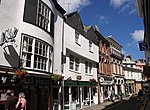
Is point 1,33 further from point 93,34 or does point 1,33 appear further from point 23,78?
point 93,34

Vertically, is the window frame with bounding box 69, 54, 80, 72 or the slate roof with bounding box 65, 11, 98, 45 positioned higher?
the slate roof with bounding box 65, 11, 98, 45

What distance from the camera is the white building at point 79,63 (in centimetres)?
1633

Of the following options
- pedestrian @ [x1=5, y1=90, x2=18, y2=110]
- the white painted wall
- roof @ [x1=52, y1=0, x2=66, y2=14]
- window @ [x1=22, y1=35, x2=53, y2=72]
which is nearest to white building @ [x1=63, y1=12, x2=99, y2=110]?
roof @ [x1=52, y1=0, x2=66, y2=14]

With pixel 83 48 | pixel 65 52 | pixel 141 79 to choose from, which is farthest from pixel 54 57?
pixel 141 79

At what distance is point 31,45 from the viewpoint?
11430 mm

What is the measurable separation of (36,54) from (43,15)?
2.87m

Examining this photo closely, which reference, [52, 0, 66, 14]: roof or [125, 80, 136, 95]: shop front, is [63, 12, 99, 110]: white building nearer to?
[52, 0, 66, 14]: roof

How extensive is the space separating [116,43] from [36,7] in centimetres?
2724

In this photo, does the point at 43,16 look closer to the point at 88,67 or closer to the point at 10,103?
the point at 10,103

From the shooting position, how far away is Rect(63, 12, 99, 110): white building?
53.6 feet

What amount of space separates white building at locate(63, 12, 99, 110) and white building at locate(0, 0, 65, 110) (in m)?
1.97

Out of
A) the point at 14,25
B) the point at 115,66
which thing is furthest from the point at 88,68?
the point at 115,66

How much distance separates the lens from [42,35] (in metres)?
12.2

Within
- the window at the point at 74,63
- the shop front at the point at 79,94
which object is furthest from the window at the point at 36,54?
the window at the point at 74,63
